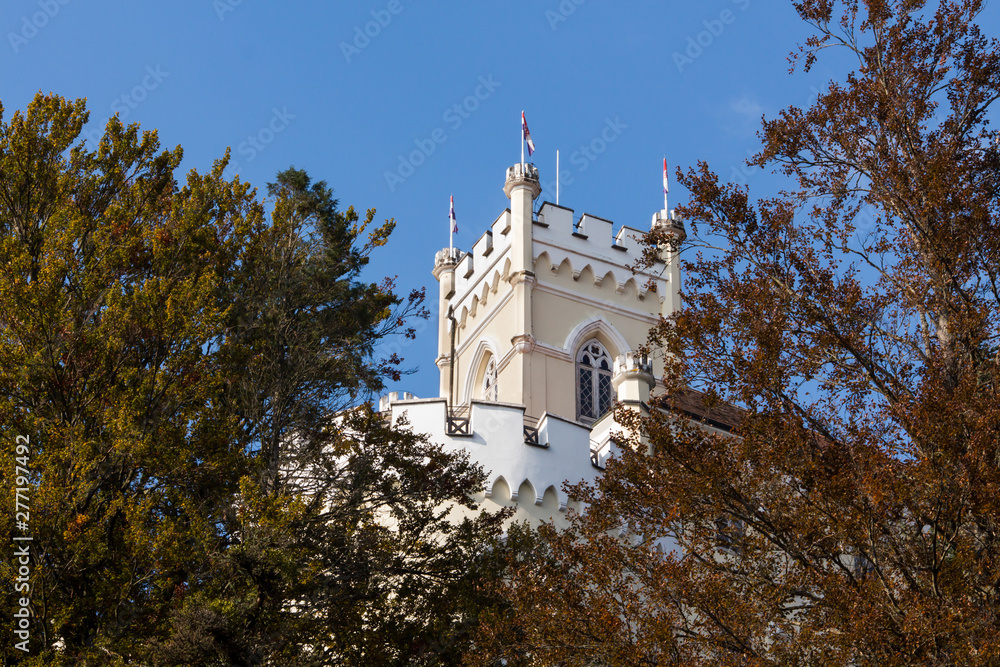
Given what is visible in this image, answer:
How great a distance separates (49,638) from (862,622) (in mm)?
6822

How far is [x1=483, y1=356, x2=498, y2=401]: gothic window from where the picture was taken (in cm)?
3080

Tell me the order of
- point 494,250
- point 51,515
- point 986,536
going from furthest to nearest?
point 494,250 < point 51,515 < point 986,536

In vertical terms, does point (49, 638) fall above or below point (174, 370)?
below

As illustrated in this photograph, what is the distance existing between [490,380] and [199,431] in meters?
19.8

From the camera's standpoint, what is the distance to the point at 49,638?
1023cm

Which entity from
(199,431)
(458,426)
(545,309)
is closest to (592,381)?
(545,309)

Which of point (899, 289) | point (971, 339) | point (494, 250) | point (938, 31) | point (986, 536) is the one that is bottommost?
point (986, 536)

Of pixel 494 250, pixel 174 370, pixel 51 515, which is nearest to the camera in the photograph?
pixel 51 515

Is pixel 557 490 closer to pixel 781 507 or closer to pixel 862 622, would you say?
pixel 781 507

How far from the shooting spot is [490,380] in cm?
3133

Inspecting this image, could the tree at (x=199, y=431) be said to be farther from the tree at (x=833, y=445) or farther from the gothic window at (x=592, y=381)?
the gothic window at (x=592, y=381)

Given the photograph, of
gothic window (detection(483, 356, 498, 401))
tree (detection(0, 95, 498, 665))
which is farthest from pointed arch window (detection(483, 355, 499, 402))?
tree (detection(0, 95, 498, 665))

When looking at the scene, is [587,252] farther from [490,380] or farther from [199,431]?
[199,431]

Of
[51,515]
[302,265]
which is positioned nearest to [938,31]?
[302,265]
